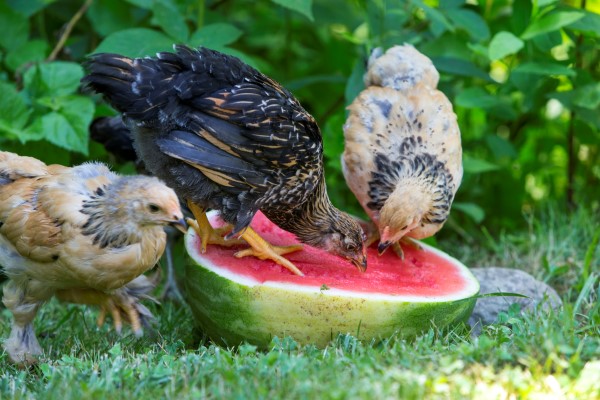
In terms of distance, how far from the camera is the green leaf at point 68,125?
5.40 metres

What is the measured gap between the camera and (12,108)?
222 inches

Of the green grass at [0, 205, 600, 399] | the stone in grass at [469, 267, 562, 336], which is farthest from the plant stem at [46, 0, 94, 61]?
the stone in grass at [469, 267, 562, 336]

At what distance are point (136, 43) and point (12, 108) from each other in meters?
1.03

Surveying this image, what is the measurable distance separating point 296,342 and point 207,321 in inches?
25.4

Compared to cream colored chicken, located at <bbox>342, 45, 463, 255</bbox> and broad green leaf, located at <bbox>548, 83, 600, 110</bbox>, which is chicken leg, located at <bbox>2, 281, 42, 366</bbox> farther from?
broad green leaf, located at <bbox>548, 83, 600, 110</bbox>

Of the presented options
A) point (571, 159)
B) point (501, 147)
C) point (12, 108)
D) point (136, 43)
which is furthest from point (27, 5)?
point (571, 159)

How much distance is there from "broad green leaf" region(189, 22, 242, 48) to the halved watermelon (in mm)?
Result: 1507

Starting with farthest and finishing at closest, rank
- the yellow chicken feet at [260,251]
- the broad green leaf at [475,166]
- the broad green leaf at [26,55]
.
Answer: the broad green leaf at [26,55]
the broad green leaf at [475,166]
the yellow chicken feet at [260,251]

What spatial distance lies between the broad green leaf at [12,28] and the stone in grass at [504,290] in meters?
3.90

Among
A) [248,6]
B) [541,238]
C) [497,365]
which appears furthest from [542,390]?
[248,6]

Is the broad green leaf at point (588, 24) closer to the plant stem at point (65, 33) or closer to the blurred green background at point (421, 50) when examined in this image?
the blurred green background at point (421, 50)

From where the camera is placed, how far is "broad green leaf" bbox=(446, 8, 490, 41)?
18.9 feet

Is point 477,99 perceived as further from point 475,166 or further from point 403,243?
point 403,243

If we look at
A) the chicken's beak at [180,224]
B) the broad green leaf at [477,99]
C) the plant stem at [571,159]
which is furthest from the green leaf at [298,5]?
the plant stem at [571,159]
